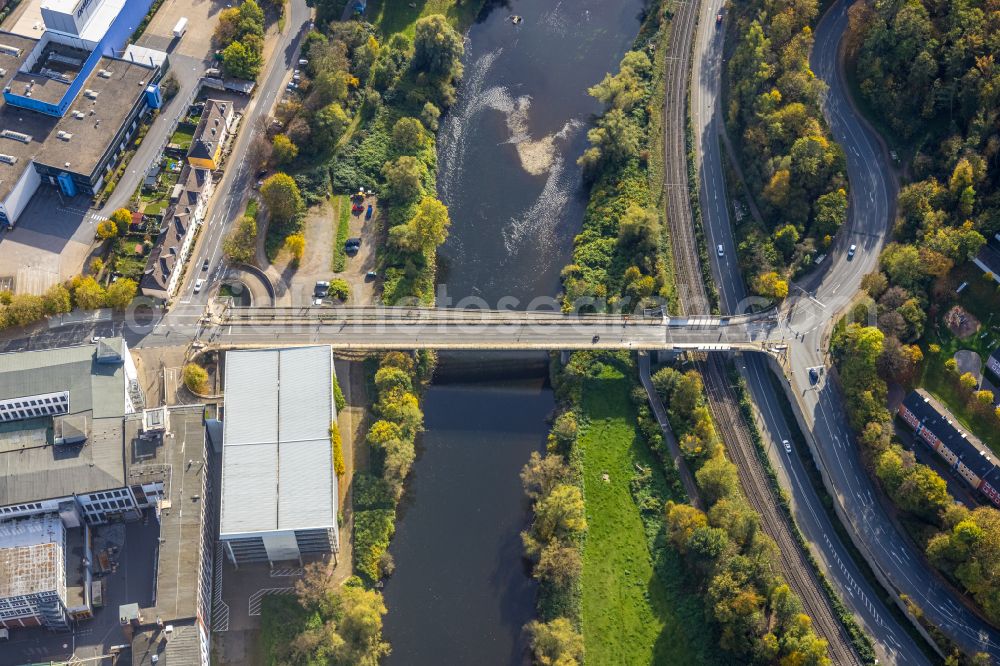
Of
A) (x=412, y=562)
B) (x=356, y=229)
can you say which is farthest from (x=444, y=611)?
(x=356, y=229)

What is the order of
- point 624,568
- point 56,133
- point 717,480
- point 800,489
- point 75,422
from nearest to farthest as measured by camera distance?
point 75,422, point 717,480, point 624,568, point 800,489, point 56,133

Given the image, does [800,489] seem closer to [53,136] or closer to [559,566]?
[559,566]

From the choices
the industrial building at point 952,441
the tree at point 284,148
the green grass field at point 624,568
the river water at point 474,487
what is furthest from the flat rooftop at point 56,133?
the industrial building at point 952,441

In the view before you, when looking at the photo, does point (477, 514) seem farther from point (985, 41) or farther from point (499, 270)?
point (985, 41)

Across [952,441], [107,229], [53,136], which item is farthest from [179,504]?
[952,441]

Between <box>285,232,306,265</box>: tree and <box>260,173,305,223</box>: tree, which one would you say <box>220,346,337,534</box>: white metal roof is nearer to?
<box>285,232,306,265</box>: tree

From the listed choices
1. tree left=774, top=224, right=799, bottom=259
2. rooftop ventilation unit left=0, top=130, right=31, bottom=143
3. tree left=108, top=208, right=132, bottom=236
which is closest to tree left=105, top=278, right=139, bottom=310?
tree left=108, top=208, right=132, bottom=236

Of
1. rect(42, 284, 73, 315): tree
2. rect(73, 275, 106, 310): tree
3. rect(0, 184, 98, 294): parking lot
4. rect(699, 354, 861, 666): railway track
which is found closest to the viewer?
rect(699, 354, 861, 666): railway track
